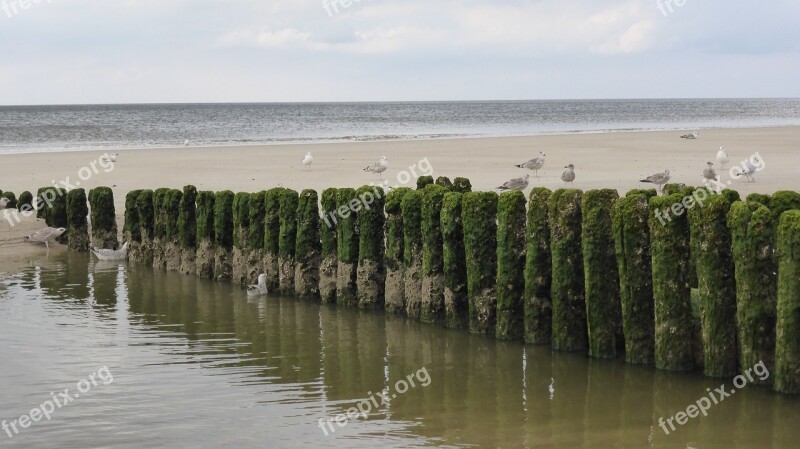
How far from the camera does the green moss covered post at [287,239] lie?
39.8 ft

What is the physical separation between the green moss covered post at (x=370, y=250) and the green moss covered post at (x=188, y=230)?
3928 millimetres

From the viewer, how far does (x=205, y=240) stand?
13.9m

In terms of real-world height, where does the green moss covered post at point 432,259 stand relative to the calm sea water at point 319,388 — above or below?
above

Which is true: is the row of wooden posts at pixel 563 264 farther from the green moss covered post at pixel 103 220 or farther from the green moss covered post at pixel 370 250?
the green moss covered post at pixel 103 220

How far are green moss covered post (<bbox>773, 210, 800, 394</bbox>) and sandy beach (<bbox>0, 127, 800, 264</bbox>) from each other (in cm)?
1157

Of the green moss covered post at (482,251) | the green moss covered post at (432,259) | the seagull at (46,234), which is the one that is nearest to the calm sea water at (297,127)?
the seagull at (46,234)

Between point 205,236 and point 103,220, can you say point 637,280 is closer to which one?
point 205,236

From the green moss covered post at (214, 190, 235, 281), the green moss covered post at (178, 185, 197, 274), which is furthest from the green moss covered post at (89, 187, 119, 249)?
the green moss covered post at (214, 190, 235, 281)

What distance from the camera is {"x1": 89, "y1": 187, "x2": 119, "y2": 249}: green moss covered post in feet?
52.6

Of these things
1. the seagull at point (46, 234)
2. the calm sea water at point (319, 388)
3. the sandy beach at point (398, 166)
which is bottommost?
the calm sea water at point (319, 388)

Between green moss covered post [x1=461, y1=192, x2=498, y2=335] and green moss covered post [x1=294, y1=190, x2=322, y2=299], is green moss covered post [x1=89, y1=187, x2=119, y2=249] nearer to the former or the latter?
green moss covered post [x1=294, y1=190, x2=322, y2=299]

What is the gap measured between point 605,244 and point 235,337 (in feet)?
13.8

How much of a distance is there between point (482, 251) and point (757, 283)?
2.95 meters

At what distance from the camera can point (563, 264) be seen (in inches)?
358
